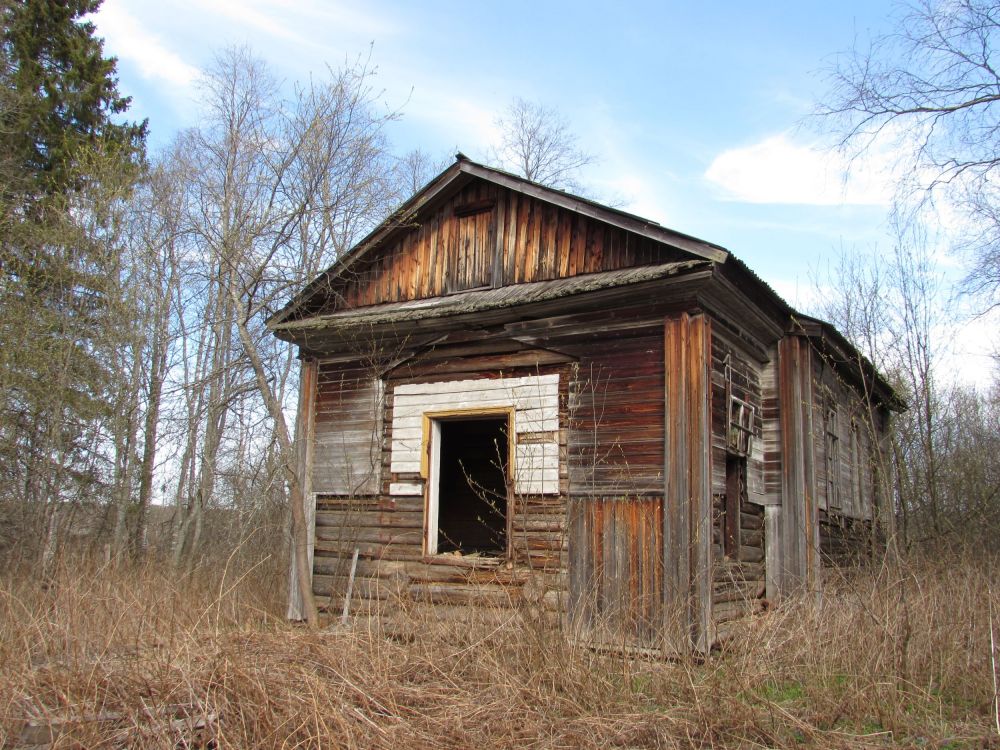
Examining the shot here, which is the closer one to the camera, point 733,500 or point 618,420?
point 618,420

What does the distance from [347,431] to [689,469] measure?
439cm

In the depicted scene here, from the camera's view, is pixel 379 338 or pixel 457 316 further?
pixel 379 338

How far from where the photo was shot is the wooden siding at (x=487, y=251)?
8992 millimetres

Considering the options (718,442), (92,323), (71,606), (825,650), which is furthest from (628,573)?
(92,323)

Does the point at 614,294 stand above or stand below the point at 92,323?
below

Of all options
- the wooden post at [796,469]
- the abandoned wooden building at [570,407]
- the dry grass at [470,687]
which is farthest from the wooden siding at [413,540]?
the wooden post at [796,469]

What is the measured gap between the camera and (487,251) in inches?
390

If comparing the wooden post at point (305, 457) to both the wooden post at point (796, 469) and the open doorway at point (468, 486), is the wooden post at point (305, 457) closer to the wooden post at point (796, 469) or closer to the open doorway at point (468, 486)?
the open doorway at point (468, 486)

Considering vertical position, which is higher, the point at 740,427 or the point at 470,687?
the point at 740,427

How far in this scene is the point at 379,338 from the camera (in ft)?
33.1

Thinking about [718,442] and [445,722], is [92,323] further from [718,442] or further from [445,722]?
[445,722]

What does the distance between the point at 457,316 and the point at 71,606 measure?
195 inches

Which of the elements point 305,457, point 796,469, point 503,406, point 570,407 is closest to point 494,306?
point 503,406

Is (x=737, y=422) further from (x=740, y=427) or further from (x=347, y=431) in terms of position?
(x=347, y=431)
